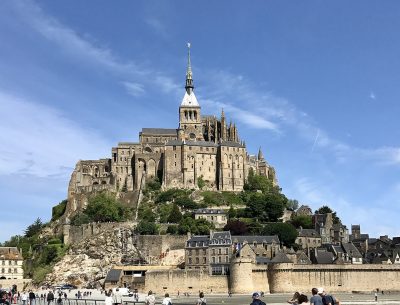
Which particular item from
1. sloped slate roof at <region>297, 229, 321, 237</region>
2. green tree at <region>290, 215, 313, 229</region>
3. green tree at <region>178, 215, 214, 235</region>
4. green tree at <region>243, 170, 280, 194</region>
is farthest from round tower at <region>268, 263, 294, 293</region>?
green tree at <region>243, 170, 280, 194</region>

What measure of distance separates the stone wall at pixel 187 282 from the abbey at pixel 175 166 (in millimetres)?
32186

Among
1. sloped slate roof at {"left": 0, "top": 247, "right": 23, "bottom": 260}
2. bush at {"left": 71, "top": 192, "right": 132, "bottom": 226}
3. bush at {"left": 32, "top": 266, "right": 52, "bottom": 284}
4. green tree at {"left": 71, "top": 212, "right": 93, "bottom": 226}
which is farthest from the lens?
bush at {"left": 71, "top": 192, "right": 132, "bottom": 226}

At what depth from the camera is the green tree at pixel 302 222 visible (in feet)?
291

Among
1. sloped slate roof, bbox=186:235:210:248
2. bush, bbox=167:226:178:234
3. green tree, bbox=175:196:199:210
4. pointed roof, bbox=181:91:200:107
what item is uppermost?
pointed roof, bbox=181:91:200:107

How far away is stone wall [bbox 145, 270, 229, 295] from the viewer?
218ft

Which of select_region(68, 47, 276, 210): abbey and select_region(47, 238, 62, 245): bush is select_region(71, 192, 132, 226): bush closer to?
→ select_region(47, 238, 62, 245): bush

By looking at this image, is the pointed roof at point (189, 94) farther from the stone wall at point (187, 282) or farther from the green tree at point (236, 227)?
the stone wall at point (187, 282)

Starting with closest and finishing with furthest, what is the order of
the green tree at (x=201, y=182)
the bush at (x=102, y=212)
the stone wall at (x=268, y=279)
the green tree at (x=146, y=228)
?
the stone wall at (x=268, y=279), the green tree at (x=146, y=228), the bush at (x=102, y=212), the green tree at (x=201, y=182)

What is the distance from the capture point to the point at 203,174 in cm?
10019

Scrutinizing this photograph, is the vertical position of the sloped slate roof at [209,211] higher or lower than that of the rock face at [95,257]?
higher

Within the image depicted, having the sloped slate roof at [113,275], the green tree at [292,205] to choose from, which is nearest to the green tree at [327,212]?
the green tree at [292,205]

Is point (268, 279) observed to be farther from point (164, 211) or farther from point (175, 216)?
point (164, 211)

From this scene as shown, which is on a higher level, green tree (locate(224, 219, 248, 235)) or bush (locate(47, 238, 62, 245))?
green tree (locate(224, 219, 248, 235))

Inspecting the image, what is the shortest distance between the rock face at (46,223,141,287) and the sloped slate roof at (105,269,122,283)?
381 centimetres
